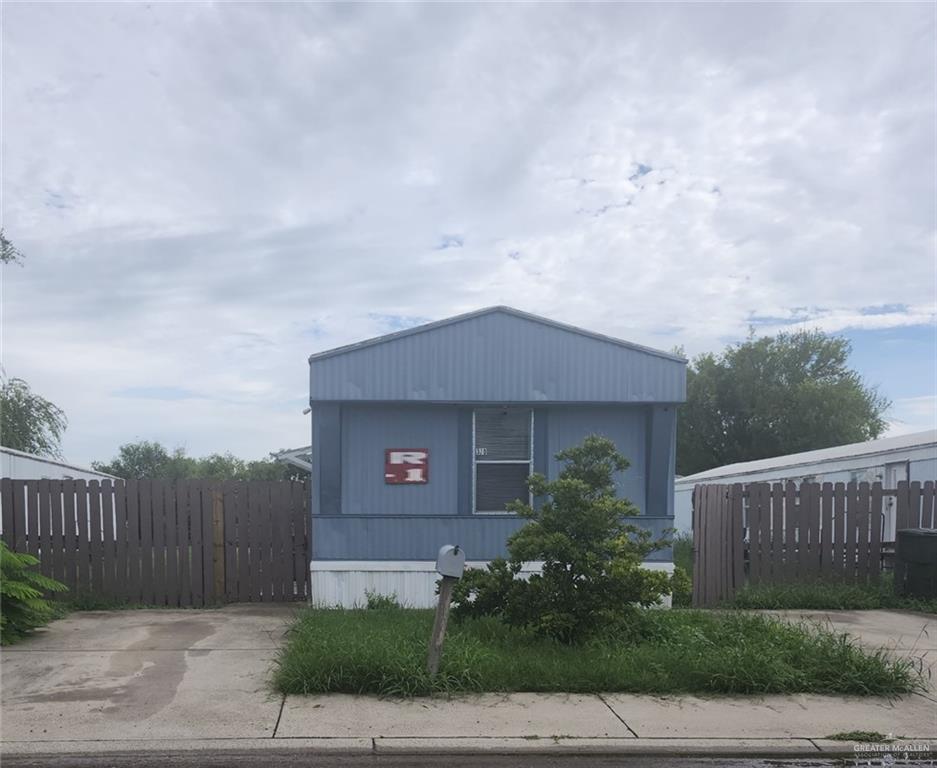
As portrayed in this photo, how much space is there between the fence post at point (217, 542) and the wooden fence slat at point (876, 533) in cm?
926

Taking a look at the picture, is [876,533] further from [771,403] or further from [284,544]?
[771,403]

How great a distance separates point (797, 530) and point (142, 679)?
923 centimetres

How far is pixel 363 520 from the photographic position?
11.4 metres

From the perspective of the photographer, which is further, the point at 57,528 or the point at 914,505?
the point at 914,505

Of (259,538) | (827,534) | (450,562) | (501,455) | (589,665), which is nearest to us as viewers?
(450,562)

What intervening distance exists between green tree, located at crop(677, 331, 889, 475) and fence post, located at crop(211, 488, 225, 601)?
32196 millimetres

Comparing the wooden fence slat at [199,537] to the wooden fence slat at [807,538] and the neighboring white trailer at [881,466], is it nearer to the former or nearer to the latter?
the wooden fence slat at [807,538]

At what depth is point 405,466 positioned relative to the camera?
11.5 metres

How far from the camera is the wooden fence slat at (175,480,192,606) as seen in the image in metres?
11.6

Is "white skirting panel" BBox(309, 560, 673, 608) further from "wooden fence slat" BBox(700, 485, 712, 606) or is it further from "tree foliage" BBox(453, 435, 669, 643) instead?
"tree foliage" BBox(453, 435, 669, 643)

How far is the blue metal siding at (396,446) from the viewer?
1147cm

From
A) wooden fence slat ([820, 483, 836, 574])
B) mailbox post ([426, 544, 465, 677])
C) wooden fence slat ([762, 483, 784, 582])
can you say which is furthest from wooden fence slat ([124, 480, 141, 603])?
wooden fence slat ([820, 483, 836, 574])

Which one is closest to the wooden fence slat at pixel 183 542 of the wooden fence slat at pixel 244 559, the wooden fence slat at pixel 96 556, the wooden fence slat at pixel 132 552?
the wooden fence slat at pixel 132 552

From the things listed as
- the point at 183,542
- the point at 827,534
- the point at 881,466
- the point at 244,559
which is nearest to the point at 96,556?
the point at 183,542
